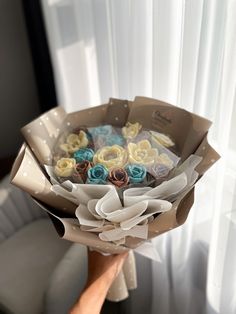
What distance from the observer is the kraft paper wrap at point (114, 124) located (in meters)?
0.76

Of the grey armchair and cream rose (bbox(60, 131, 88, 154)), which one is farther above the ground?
cream rose (bbox(60, 131, 88, 154))

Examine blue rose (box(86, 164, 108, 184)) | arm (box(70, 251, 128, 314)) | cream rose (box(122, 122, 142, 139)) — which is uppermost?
cream rose (box(122, 122, 142, 139))

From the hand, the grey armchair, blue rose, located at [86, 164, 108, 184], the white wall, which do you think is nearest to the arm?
the hand

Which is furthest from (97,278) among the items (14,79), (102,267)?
Result: (14,79)

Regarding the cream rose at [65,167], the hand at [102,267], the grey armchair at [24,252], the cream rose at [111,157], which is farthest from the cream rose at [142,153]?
the grey armchair at [24,252]

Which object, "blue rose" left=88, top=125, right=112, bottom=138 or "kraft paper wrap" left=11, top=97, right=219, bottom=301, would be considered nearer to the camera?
"kraft paper wrap" left=11, top=97, right=219, bottom=301

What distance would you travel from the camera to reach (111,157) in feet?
2.62

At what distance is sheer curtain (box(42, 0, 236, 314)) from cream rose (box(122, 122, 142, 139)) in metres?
0.14

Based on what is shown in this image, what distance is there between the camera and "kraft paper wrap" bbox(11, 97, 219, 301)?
76 cm

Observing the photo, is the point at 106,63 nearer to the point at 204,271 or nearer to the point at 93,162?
the point at 93,162

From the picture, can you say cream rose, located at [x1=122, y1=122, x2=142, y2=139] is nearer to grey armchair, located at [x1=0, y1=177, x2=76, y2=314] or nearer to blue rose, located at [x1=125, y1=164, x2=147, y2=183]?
blue rose, located at [x1=125, y1=164, x2=147, y2=183]

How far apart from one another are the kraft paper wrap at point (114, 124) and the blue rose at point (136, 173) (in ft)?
0.27

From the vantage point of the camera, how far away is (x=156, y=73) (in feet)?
3.16

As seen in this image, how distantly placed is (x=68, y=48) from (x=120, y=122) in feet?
1.79
